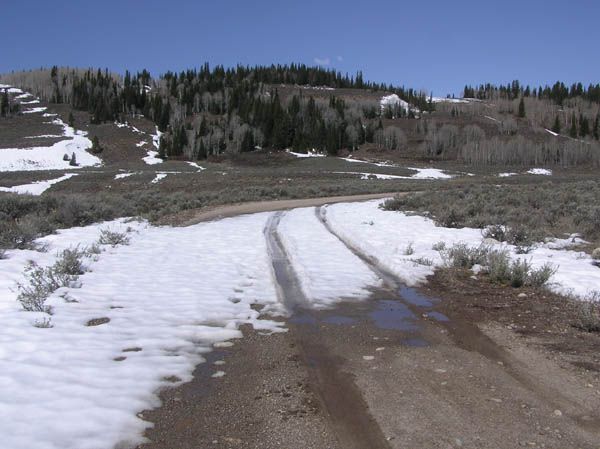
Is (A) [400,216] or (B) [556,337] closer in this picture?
(B) [556,337]

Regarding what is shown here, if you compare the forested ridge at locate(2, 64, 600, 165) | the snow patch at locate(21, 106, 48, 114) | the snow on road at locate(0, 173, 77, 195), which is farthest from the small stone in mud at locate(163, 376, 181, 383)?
the snow patch at locate(21, 106, 48, 114)

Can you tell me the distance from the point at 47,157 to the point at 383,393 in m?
93.3

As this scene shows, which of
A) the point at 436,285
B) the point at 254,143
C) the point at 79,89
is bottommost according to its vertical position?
the point at 436,285

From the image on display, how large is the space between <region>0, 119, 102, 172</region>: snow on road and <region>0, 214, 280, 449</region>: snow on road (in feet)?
256

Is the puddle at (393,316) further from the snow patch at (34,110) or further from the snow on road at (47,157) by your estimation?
the snow patch at (34,110)

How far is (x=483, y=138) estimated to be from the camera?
11800 cm

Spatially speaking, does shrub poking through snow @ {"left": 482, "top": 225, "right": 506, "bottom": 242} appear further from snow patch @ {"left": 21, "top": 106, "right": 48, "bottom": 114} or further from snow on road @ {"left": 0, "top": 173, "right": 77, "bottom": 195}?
snow patch @ {"left": 21, "top": 106, "right": 48, "bottom": 114}

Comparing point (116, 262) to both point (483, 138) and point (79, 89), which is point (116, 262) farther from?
point (79, 89)

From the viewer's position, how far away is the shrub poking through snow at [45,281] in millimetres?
6477

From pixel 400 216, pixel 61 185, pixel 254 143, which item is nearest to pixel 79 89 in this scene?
pixel 254 143

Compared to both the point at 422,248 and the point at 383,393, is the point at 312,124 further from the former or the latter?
the point at 383,393

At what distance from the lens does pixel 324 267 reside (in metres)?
9.96

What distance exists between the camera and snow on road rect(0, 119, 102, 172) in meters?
79.0

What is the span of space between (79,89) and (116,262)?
158454 mm
